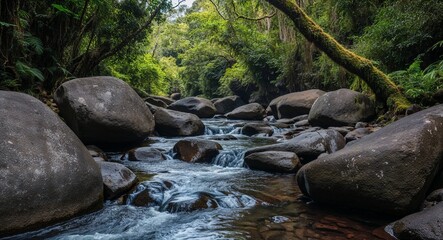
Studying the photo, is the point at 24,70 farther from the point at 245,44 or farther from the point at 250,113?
the point at 245,44

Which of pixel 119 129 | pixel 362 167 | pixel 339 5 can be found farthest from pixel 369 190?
pixel 339 5

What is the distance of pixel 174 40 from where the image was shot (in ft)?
126

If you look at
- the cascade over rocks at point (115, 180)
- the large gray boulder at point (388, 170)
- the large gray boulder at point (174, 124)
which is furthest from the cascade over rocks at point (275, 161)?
the large gray boulder at point (174, 124)

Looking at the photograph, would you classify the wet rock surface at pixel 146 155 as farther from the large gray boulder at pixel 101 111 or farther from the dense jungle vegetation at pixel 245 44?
the dense jungle vegetation at pixel 245 44

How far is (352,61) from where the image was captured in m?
8.45

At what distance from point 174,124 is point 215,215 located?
232 inches

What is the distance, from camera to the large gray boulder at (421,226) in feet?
9.21

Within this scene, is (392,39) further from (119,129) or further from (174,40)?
(174,40)

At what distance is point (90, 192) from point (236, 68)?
60.3 feet

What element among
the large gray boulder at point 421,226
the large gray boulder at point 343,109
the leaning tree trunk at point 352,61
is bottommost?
the large gray boulder at point 421,226

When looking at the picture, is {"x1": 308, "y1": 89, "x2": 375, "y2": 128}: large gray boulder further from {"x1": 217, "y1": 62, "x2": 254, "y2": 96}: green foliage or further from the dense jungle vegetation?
{"x1": 217, "y1": 62, "x2": 254, "y2": 96}: green foliage

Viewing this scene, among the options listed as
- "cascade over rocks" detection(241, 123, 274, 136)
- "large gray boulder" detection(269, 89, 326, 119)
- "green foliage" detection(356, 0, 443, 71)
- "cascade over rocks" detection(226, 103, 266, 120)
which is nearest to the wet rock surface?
"cascade over rocks" detection(241, 123, 274, 136)

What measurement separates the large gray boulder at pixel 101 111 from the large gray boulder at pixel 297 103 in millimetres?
6635

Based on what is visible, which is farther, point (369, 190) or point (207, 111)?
point (207, 111)
